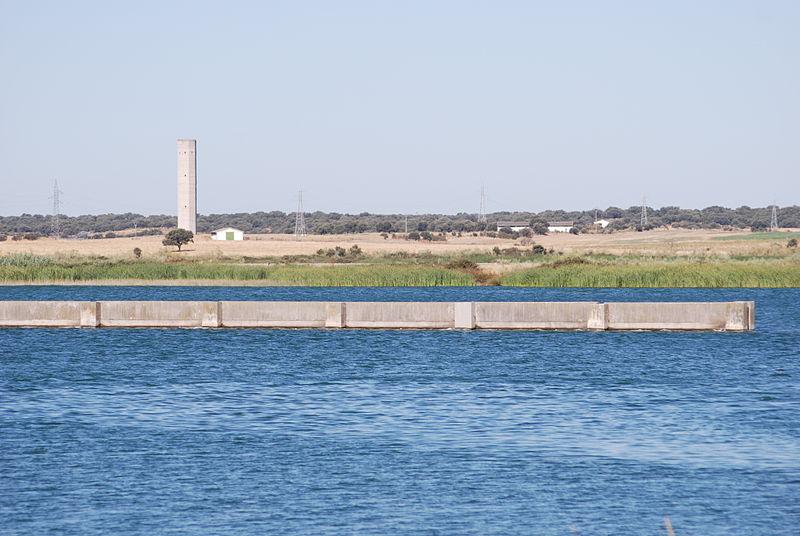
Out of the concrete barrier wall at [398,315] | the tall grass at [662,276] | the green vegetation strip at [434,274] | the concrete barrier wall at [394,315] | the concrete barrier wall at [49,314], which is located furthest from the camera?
the green vegetation strip at [434,274]

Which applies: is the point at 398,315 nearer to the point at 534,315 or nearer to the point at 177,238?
the point at 534,315

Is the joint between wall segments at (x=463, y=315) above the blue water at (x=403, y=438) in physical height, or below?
above

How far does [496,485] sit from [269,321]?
103ft

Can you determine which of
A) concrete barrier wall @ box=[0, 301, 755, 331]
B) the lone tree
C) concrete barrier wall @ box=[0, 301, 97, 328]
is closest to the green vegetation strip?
concrete barrier wall @ box=[0, 301, 755, 331]

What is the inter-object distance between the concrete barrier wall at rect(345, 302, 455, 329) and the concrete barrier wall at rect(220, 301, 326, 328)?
209 centimetres

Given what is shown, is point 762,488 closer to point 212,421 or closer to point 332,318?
point 212,421

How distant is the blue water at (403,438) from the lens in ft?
61.5

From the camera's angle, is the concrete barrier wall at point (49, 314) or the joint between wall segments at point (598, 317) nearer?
the joint between wall segments at point (598, 317)

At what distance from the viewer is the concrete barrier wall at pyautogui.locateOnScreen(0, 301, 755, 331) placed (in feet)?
163

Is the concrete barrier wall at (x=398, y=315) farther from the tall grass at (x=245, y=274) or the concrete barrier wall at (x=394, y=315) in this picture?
the tall grass at (x=245, y=274)

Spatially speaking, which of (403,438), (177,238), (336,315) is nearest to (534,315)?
(336,315)

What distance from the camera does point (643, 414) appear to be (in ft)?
97.6

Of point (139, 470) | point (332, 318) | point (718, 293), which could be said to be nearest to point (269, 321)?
point (332, 318)

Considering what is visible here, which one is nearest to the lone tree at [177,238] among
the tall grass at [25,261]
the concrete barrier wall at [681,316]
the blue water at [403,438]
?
the tall grass at [25,261]
